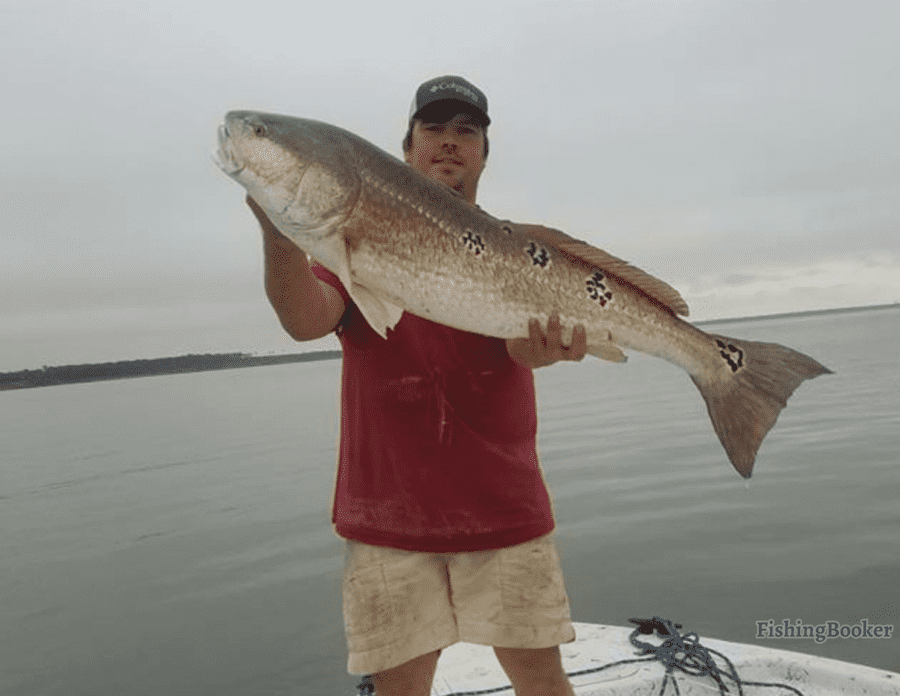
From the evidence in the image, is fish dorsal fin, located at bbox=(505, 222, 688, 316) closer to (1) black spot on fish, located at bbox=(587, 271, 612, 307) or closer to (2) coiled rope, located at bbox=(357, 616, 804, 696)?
(1) black spot on fish, located at bbox=(587, 271, 612, 307)

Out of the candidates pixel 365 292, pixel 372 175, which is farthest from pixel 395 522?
pixel 372 175

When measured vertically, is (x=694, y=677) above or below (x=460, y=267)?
below

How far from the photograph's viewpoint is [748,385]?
3518mm

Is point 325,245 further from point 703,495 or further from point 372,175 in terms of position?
point 703,495

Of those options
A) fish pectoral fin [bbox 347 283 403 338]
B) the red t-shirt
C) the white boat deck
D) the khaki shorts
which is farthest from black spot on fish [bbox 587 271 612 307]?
the white boat deck

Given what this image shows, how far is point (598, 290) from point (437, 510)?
49.9 inches

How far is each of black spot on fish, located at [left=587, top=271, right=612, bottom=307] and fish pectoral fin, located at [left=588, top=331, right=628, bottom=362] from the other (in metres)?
0.16

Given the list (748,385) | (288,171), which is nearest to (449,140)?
(288,171)

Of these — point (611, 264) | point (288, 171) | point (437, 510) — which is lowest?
point (437, 510)

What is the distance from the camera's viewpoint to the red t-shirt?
3.10 meters

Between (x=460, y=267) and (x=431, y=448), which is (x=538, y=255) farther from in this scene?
(x=431, y=448)

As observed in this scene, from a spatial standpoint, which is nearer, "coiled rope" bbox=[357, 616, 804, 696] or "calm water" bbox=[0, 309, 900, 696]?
"coiled rope" bbox=[357, 616, 804, 696]

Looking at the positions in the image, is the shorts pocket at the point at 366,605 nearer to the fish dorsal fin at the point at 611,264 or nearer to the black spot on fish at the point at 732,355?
the fish dorsal fin at the point at 611,264

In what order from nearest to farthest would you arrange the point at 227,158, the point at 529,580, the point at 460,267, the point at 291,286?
1. the point at 227,158
2. the point at 291,286
3. the point at 460,267
4. the point at 529,580
